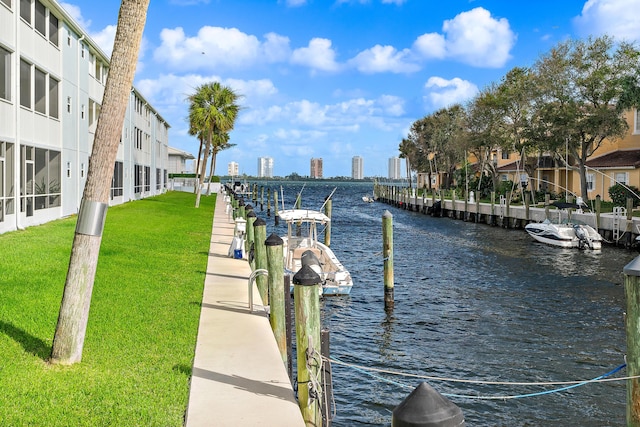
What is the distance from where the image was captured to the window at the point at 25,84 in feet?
79.0

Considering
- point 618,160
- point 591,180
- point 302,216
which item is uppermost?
point 618,160

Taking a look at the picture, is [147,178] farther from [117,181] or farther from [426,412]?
[426,412]

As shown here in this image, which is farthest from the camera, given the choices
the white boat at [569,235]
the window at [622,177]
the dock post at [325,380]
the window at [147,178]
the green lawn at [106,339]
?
the window at [147,178]

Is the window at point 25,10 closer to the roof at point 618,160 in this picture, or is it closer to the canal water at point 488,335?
the canal water at point 488,335

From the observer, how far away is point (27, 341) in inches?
369

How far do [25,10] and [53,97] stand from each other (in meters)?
4.96

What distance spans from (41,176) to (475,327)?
19.5 m

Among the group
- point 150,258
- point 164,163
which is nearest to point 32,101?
point 150,258

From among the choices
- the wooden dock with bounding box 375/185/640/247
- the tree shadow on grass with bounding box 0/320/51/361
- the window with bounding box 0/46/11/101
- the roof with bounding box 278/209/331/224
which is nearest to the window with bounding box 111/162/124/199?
the window with bounding box 0/46/11/101

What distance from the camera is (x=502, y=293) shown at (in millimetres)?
21625

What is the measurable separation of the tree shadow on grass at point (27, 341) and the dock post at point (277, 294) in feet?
11.4

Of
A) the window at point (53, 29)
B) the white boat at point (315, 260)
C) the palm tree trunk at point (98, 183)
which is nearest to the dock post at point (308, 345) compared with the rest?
the palm tree trunk at point (98, 183)

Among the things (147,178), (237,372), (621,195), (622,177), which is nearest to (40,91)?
(237,372)

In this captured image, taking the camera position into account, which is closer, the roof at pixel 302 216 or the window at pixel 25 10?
the roof at pixel 302 216
